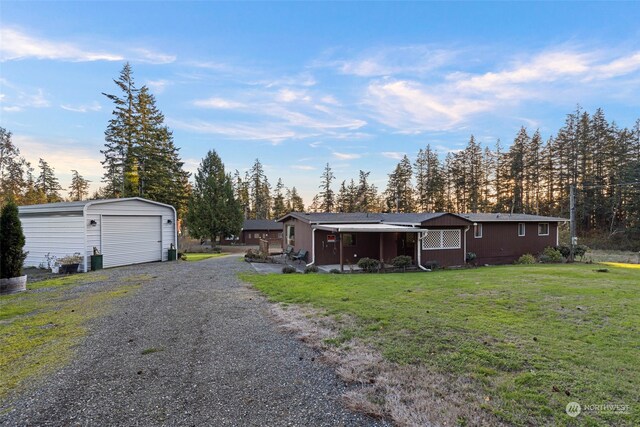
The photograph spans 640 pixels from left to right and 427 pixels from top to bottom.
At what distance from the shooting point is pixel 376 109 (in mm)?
18000

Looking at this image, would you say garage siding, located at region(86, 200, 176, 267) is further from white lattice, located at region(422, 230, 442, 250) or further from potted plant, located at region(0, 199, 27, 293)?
white lattice, located at region(422, 230, 442, 250)

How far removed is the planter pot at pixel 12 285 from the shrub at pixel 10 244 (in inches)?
6.7

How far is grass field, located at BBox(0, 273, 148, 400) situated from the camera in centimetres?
379

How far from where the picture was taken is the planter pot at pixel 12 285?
8289 millimetres

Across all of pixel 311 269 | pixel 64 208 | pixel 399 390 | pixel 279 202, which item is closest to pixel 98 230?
pixel 64 208

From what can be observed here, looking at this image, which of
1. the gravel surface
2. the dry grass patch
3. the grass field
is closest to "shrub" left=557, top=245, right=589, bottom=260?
the dry grass patch

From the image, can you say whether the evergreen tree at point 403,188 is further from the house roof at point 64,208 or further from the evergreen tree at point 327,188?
the house roof at point 64,208

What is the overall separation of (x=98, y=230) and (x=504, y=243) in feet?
72.2

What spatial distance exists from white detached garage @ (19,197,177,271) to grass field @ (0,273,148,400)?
3.58 meters

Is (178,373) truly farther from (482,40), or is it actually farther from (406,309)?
(482,40)

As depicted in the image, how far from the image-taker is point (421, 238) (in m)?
15.6

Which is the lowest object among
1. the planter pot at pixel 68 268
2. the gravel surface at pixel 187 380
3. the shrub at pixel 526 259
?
the shrub at pixel 526 259

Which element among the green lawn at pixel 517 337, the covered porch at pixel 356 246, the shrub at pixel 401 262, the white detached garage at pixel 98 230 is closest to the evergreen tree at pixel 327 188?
the covered porch at pixel 356 246

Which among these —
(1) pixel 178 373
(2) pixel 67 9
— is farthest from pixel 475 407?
(2) pixel 67 9
